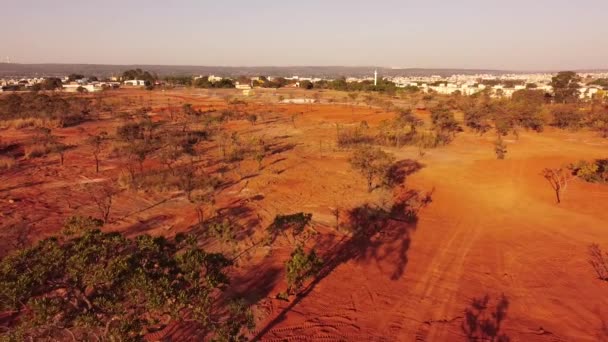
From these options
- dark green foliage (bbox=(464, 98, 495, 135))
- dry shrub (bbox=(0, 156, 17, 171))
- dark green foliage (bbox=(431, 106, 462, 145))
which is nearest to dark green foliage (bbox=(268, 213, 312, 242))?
dry shrub (bbox=(0, 156, 17, 171))

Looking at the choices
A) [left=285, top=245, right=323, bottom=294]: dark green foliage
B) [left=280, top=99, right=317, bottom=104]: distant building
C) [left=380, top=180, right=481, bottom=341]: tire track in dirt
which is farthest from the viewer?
[left=280, top=99, right=317, bottom=104]: distant building

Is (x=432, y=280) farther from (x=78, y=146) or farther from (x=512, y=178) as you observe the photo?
(x=78, y=146)

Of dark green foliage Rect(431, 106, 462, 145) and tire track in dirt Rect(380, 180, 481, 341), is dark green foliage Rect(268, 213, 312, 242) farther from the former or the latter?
dark green foliage Rect(431, 106, 462, 145)

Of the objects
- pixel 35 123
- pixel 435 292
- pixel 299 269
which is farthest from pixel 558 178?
pixel 35 123

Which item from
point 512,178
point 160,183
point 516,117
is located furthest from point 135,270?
point 516,117

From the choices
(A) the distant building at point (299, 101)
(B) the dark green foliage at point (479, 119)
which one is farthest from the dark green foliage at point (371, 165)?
(A) the distant building at point (299, 101)

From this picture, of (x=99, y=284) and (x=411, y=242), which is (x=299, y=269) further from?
(x=411, y=242)

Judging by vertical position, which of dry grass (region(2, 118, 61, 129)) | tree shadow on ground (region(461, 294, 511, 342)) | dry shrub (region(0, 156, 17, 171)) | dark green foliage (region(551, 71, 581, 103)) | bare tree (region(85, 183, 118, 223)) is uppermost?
dark green foliage (region(551, 71, 581, 103))

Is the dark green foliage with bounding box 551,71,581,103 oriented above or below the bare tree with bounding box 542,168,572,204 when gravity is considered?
above
